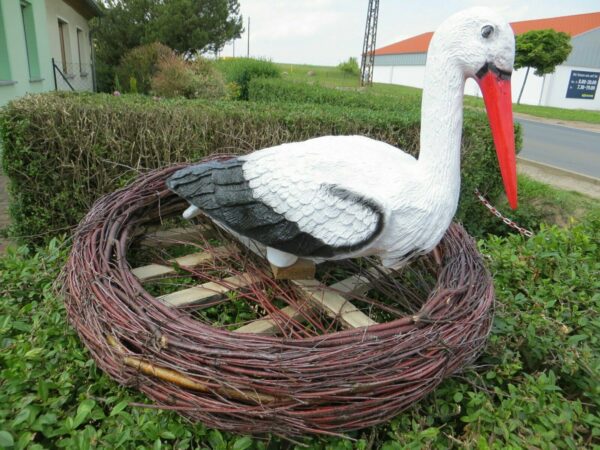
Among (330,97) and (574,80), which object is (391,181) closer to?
(330,97)

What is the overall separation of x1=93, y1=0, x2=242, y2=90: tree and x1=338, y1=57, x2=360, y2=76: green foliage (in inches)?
818

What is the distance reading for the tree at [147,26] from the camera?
14.7m

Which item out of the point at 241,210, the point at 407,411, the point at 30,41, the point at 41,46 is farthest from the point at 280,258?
the point at 41,46

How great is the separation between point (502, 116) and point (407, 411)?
0.93 m

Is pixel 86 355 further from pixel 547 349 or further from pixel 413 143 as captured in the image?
pixel 413 143

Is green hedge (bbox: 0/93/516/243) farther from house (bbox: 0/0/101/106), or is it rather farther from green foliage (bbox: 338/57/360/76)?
green foliage (bbox: 338/57/360/76)

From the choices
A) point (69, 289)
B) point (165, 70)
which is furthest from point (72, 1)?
point (69, 289)

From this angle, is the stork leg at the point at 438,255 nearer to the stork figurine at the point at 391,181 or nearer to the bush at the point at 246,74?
the stork figurine at the point at 391,181

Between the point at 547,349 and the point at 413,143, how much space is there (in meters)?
1.98

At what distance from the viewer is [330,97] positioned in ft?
18.7

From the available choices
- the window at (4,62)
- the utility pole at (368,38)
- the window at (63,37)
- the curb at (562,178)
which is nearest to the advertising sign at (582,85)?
the utility pole at (368,38)

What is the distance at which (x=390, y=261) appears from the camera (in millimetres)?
1299

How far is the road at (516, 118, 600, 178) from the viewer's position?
23.0 feet

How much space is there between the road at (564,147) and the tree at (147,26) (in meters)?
11.5
